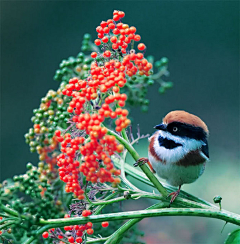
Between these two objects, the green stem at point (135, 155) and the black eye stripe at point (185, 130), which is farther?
the black eye stripe at point (185, 130)

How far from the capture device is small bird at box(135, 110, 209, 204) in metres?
1.14

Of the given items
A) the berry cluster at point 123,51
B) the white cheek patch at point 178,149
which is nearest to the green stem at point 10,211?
the berry cluster at point 123,51

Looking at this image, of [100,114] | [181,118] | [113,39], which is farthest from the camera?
[181,118]

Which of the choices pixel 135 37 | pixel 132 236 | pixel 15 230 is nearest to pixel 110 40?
pixel 135 37

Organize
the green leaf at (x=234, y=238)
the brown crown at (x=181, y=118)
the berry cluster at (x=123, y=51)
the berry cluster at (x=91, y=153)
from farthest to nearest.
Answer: the brown crown at (x=181, y=118), the green leaf at (x=234, y=238), the berry cluster at (x=123, y=51), the berry cluster at (x=91, y=153)

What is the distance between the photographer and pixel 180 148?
3.85 feet

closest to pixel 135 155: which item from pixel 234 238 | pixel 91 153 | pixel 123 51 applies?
pixel 91 153

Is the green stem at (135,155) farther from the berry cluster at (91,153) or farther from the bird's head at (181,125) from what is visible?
the bird's head at (181,125)

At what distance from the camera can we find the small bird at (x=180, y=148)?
3.76 feet

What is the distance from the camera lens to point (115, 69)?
94 centimetres

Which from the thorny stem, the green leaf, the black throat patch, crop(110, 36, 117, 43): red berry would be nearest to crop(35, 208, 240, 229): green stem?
the thorny stem

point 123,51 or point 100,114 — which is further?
point 123,51

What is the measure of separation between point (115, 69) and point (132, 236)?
693 mm

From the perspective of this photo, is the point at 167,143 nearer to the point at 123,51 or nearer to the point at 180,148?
the point at 180,148
